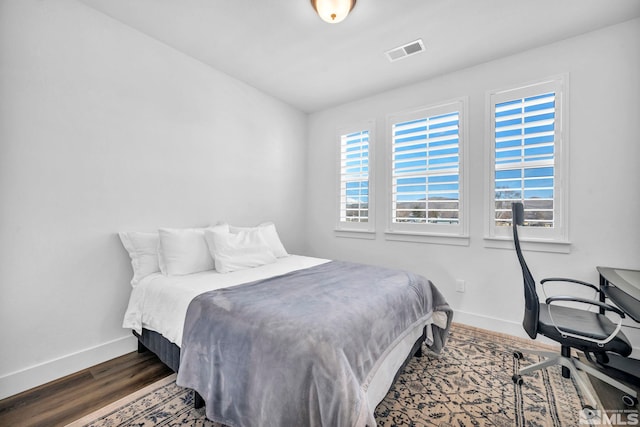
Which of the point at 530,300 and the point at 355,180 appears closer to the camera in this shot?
the point at 530,300

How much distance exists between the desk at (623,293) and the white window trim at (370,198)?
7.21 ft

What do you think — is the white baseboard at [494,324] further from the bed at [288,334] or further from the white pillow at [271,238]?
the white pillow at [271,238]

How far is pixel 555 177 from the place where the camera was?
255cm

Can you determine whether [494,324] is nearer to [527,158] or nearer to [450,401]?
[450,401]

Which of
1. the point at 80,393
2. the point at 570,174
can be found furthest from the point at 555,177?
the point at 80,393

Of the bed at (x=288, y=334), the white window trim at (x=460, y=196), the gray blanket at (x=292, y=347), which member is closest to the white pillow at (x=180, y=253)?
the bed at (x=288, y=334)

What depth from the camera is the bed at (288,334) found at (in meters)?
1.18

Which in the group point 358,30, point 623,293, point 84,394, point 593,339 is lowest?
point 84,394

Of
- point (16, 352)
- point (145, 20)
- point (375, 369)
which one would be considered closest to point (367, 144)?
point (145, 20)

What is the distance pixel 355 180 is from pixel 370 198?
370mm

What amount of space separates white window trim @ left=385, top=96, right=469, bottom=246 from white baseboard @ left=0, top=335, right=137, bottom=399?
299cm

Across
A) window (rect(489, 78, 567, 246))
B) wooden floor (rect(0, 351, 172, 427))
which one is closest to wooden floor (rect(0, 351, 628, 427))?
wooden floor (rect(0, 351, 172, 427))

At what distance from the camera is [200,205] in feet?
9.71

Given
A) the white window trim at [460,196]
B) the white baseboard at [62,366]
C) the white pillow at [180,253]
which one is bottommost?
the white baseboard at [62,366]
